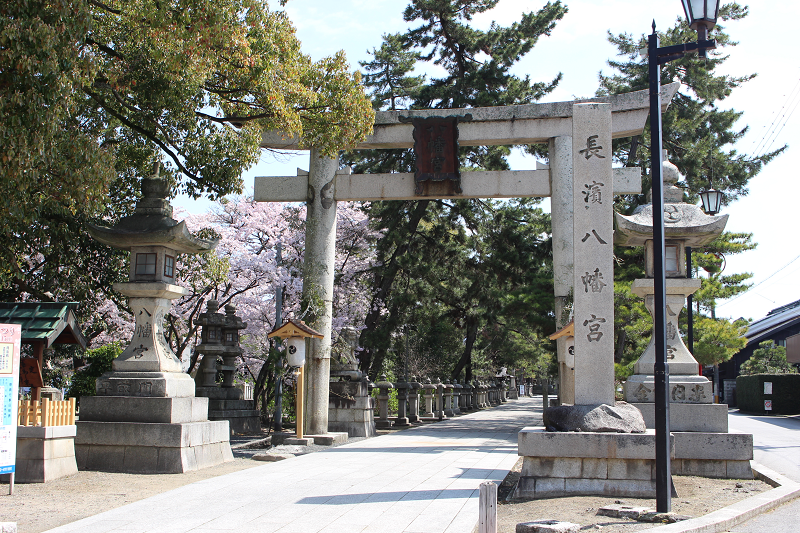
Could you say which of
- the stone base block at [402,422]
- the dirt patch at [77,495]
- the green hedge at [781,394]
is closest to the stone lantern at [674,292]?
the dirt patch at [77,495]

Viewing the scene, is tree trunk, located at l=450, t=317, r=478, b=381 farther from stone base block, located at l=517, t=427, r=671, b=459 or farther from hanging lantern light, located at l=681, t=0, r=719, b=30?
hanging lantern light, located at l=681, t=0, r=719, b=30

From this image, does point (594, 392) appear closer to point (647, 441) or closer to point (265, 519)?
point (647, 441)

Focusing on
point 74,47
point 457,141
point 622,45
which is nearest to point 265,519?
point 74,47

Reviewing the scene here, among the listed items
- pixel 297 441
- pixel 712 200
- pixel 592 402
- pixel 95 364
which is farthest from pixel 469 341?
pixel 592 402

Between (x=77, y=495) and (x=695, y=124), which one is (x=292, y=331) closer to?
(x=77, y=495)

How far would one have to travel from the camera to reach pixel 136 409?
9.46m

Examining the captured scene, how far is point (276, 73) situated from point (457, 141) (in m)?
5.08

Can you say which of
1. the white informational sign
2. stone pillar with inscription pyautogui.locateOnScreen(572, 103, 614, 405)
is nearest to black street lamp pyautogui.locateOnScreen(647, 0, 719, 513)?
stone pillar with inscription pyautogui.locateOnScreen(572, 103, 614, 405)

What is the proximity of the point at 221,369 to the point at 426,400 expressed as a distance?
8.93m

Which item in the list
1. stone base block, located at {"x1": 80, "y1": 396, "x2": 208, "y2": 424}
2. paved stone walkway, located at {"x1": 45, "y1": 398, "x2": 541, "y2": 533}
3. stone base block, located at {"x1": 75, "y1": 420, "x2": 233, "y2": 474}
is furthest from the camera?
stone base block, located at {"x1": 80, "y1": 396, "x2": 208, "y2": 424}

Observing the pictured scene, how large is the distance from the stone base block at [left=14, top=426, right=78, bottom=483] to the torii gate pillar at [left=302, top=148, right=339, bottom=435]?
5.86 m

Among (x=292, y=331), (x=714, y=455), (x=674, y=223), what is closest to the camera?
(x=714, y=455)

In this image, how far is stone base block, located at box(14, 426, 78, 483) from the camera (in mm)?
8312

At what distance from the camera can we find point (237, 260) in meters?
20.6
